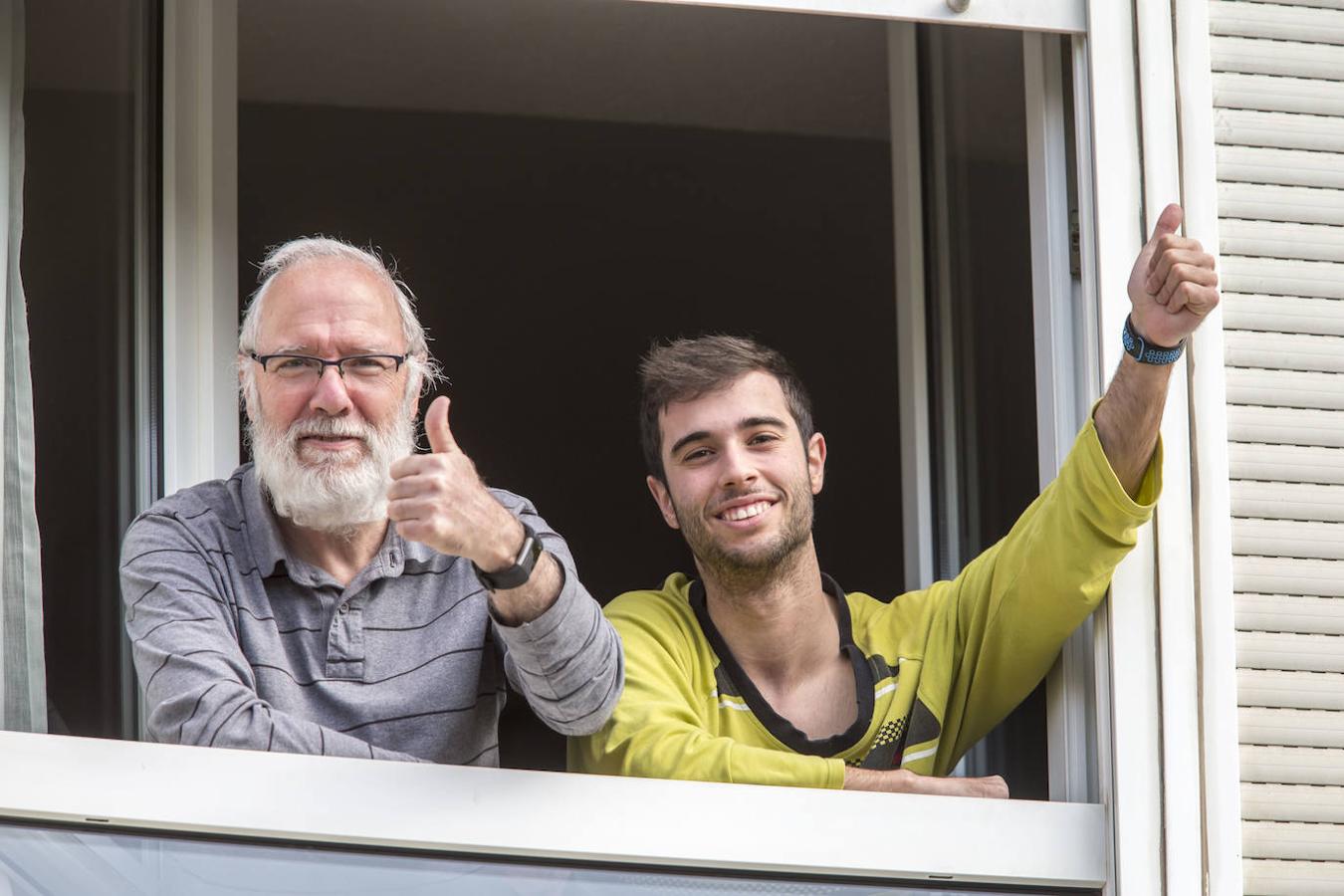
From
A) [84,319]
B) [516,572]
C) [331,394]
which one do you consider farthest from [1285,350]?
[84,319]

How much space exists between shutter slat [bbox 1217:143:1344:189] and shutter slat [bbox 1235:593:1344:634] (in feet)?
2.14

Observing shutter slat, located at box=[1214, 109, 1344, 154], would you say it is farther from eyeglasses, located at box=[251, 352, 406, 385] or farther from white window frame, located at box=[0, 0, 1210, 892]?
eyeglasses, located at box=[251, 352, 406, 385]

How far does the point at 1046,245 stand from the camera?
2.93 metres

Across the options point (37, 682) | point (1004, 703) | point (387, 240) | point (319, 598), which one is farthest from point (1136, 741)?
point (387, 240)

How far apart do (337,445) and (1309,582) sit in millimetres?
1502

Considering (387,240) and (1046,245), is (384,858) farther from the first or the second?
(387,240)

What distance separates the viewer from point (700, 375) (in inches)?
124

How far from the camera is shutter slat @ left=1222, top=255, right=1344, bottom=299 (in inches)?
111

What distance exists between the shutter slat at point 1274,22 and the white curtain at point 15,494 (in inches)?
73.8

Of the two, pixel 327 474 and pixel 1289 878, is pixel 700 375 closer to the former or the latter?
pixel 327 474

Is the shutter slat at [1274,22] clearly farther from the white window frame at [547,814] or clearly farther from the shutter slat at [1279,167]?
the white window frame at [547,814]

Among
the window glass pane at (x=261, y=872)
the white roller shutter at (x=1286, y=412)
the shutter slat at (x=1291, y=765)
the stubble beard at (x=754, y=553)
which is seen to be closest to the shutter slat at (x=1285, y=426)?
the white roller shutter at (x=1286, y=412)

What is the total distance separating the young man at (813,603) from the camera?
2643 millimetres

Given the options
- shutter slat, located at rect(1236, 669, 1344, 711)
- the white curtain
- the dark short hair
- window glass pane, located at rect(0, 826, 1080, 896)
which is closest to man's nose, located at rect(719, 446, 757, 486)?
the dark short hair
